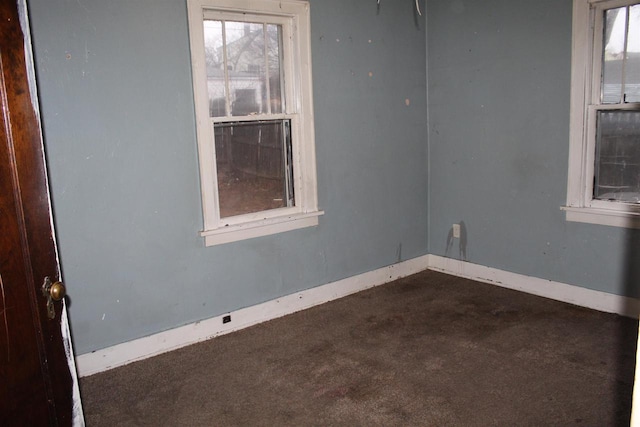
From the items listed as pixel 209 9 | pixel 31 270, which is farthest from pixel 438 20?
pixel 31 270

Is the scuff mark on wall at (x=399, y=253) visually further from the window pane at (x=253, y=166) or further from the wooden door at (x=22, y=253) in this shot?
the wooden door at (x=22, y=253)

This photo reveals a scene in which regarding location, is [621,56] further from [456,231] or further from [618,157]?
[456,231]

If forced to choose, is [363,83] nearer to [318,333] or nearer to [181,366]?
[318,333]

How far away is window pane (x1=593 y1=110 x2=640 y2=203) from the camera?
3455 mm

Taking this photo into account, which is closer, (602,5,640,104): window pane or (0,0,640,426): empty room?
(0,0,640,426): empty room

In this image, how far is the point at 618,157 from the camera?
354cm

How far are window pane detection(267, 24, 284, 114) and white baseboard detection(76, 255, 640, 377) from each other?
1.37m

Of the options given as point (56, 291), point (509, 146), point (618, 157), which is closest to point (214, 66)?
point (56, 291)

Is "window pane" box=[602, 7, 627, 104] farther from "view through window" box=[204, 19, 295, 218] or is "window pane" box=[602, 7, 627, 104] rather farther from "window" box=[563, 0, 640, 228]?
"view through window" box=[204, 19, 295, 218]

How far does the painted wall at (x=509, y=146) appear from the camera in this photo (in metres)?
3.69

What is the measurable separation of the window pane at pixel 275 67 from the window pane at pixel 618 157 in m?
2.17

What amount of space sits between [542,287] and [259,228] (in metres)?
2.17

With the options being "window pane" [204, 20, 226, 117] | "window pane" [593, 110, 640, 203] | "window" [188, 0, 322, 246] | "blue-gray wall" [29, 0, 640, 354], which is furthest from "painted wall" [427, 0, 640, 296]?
"window pane" [204, 20, 226, 117]

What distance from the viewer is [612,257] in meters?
3.60
